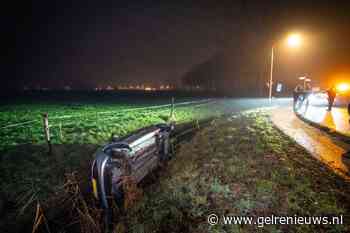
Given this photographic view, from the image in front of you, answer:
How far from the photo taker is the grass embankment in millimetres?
3986

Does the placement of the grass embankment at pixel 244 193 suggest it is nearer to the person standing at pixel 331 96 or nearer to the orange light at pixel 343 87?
the person standing at pixel 331 96

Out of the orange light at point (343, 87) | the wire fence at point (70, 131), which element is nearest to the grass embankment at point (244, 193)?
the wire fence at point (70, 131)

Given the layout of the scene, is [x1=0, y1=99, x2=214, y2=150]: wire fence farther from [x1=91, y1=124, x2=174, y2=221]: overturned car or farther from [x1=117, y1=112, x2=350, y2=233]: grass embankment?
[x1=117, y1=112, x2=350, y2=233]: grass embankment

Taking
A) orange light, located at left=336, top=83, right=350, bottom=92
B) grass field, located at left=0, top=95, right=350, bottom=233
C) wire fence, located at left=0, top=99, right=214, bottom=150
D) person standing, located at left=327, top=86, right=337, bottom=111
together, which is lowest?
grass field, located at left=0, top=95, right=350, bottom=233

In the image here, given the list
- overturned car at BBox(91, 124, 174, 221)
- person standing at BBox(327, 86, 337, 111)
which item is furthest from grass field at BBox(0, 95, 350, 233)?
person standing at BBox(327, 86, 337, 111)

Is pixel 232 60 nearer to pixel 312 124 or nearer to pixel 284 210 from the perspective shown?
pixel 312 124

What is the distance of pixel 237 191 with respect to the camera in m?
4.75

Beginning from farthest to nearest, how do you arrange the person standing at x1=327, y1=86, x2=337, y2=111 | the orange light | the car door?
the orange light < the person standing at x1=327, y1=86, x2=337, y2=111 < the car door

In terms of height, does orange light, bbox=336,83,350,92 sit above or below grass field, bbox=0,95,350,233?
above

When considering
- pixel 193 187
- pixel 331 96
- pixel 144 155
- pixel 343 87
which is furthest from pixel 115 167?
pixel 343 87

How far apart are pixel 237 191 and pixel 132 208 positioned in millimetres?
2574

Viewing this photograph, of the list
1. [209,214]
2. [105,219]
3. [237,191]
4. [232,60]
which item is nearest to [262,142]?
[237,191]

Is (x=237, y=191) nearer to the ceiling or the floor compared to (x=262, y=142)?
nearer to the floor

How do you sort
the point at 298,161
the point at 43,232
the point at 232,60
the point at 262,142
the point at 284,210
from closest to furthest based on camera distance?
the point at 284,210 → the point at 43,232 → the point at 298,161 → the point at 262,142 → the point at 232,60
